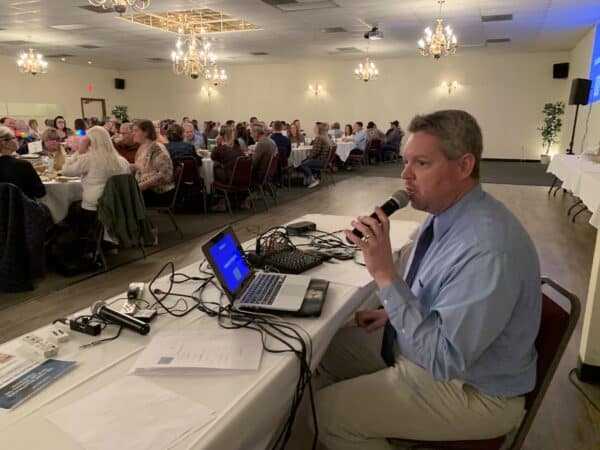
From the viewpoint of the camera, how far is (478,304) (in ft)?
3.46

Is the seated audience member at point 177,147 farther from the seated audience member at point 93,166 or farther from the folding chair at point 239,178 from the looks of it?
the seated audience member at point 93,166

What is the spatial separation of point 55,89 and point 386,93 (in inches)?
424

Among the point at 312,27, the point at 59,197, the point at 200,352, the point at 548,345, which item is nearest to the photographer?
the point at 200,352

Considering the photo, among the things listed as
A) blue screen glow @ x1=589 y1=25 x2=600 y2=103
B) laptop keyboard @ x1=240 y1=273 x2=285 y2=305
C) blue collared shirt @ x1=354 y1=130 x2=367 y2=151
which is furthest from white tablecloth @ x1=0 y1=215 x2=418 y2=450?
blue collared shirt @ x1=354 y1=130 x2=367 y2=151

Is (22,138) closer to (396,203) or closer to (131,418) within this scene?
(396,203)

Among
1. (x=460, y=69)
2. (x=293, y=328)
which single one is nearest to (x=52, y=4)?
(x=293, y=328)

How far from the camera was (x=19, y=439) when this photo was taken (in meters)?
0.85

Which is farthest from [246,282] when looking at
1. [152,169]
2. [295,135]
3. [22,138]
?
[295,135]

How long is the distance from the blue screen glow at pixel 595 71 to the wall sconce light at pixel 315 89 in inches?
314

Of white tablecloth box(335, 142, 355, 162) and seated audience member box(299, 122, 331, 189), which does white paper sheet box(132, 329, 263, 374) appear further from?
white tablecloth box(335, 142, 355, 162)

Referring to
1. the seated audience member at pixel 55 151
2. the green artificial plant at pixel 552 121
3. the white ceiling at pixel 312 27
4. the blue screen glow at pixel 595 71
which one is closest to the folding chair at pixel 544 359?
the seated audience member at pixel 55 151

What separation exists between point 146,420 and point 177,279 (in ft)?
2.77

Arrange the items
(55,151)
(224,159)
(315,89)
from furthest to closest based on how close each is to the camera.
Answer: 1. (315,89)
2. (224,159)
3. (55,151)

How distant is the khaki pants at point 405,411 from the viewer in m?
1.22
